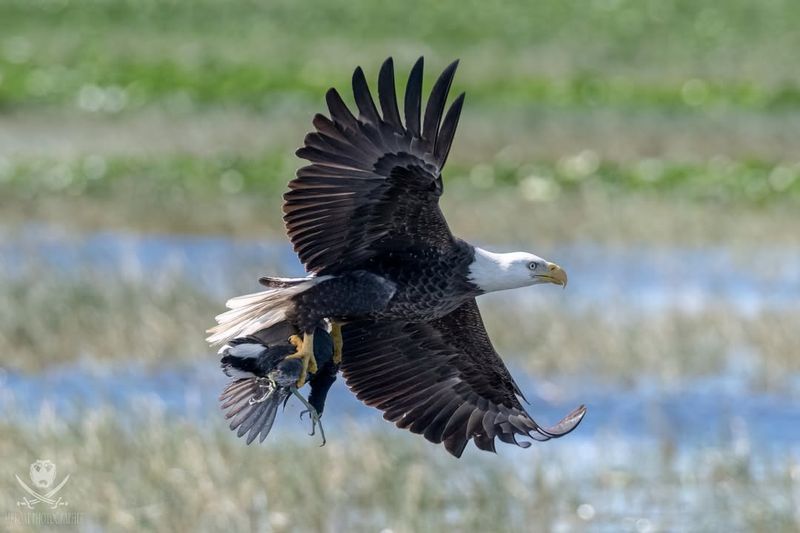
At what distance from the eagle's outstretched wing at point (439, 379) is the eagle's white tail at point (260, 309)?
61cm

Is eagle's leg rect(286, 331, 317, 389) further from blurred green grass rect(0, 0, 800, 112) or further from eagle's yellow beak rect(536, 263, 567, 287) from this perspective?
blurred green grass rect(0, 0, 800, 112)

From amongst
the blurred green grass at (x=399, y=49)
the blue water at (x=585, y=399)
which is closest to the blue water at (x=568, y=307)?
the blue water at (x=585, y=399)

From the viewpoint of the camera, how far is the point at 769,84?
2475 centimetres

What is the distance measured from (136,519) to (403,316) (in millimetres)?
3021

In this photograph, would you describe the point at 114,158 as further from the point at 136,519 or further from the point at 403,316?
the point at 403,316

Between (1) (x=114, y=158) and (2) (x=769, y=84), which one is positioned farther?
(2) (x=769, y=84)

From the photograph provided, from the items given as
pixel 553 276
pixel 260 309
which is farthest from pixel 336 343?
pixel 553 276

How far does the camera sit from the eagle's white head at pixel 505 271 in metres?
5.75

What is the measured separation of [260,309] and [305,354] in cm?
31

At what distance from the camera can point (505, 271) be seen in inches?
228

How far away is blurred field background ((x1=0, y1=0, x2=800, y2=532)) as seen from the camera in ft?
29.7

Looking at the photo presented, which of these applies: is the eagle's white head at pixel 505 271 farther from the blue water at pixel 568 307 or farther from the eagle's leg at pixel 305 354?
the blue water at pixel 568 307

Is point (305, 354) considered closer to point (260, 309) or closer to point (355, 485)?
point (260, 309)

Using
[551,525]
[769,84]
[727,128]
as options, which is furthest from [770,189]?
[551,525]
